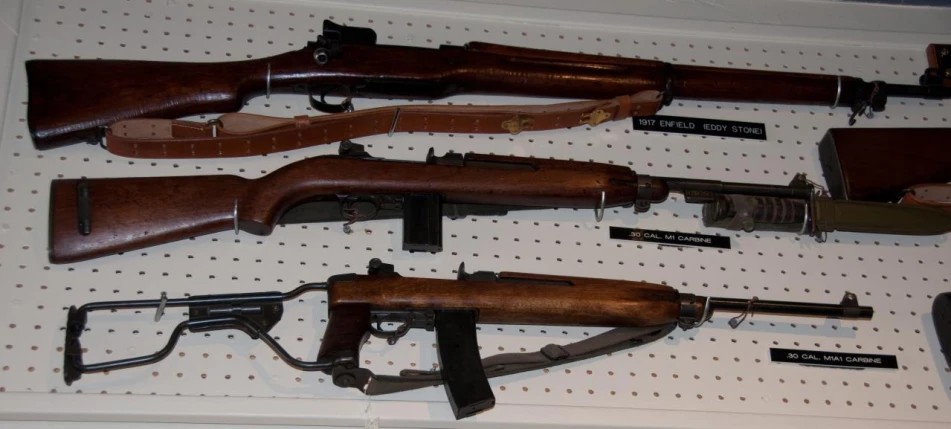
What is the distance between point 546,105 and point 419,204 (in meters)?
0.65

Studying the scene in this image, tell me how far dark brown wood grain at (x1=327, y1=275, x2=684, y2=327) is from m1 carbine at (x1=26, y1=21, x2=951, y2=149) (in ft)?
2.42

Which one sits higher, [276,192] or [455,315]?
[276,192]

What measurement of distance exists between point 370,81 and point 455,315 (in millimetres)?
906

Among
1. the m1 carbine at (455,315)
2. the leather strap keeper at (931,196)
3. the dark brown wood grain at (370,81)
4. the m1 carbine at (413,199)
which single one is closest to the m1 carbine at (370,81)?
the dark brown wood grain at (370,81)

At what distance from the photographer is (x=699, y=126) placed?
3297mm

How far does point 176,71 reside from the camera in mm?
2898

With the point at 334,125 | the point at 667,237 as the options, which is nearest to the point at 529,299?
the point at 667,237

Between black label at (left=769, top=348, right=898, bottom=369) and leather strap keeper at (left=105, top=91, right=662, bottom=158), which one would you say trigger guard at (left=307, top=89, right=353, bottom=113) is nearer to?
leather strap keeper at (left=105, top=91, right=662, bottom=158)

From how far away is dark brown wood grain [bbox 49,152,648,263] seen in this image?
256cm

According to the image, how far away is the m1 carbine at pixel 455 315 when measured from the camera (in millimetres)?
2492

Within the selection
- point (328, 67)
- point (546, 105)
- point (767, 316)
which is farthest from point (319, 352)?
point (767, 316)

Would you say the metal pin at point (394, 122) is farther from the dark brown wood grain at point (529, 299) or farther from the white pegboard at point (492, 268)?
the dark brown wood grain at point (529, 299)

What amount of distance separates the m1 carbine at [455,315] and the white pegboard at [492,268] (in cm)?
9

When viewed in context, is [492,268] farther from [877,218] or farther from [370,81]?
[877,218]
